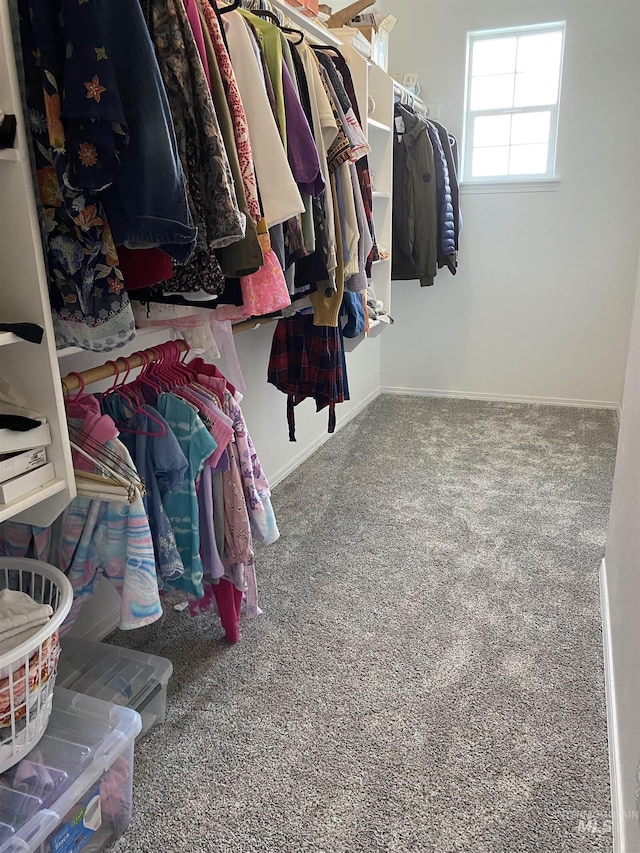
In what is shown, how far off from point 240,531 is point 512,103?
138 inches

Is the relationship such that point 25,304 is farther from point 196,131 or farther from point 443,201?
point 443,201

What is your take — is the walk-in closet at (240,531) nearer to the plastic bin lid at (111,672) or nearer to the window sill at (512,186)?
the plastic bin lid at (111,672)

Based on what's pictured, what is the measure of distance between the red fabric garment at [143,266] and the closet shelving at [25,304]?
0.68 feet

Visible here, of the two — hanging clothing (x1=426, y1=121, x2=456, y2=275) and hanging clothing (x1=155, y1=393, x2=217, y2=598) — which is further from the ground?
hanging clothing (x1=426, y1=121, x2=456, y2=275)

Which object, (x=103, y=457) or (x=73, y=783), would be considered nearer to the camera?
(x=73, y=783)

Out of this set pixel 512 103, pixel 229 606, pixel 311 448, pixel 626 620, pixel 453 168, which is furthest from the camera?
pixel 512 103

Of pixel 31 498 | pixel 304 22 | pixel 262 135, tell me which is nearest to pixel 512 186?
pixel 304 22

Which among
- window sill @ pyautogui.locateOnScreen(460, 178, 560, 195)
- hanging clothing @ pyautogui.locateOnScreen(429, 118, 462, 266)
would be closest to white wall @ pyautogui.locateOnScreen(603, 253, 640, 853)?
hanging clothing @ pyautogui.locateOnScreen(429, 118, 462, 266)

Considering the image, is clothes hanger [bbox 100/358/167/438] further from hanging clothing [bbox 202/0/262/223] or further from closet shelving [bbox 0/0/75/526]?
hanging clothing [bbox 202/0/262/223]

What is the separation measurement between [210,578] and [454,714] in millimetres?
725

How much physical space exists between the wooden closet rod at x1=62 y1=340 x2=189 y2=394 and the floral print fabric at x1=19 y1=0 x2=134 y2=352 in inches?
6.2

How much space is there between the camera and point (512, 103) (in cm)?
395

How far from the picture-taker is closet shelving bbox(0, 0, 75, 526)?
3.48ft

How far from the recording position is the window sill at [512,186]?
12.7 ft
